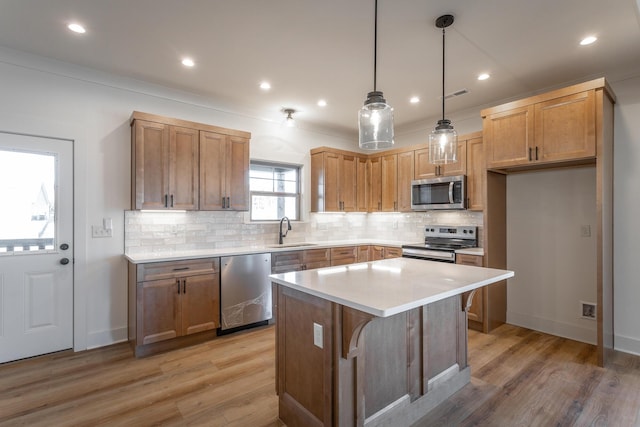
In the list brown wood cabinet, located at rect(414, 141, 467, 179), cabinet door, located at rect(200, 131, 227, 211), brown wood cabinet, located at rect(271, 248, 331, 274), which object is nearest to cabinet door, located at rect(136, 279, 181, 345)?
cabinet door, located at rect(200, 131, 227, 211)

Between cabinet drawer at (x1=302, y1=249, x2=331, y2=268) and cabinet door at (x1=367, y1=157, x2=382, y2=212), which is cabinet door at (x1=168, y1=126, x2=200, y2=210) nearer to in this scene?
cabinet drawer at (x1=302, y1=249, x2=331, y2=268)

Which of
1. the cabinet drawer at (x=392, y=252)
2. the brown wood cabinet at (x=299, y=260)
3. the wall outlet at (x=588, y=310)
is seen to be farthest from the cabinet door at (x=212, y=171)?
the wall outlet at (x=588, y=310)

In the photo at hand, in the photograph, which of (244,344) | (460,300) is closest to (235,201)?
(244,344)

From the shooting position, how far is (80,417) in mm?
2111

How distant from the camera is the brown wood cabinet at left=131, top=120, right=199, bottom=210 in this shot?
3.24 metres

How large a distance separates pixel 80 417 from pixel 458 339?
8.82 feet

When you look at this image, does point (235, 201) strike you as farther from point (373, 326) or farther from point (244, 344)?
point (373, 326)

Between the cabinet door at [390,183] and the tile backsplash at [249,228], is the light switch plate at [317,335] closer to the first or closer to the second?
the tile backsplash at [249,228]

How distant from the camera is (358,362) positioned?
173 cm

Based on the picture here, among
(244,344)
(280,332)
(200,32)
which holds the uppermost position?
(200,32)

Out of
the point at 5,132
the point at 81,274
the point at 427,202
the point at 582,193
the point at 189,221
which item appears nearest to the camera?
the point at 5,132

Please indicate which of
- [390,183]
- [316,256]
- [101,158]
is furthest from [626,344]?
[101,158]

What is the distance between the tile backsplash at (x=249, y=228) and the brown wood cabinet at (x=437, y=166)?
583mm

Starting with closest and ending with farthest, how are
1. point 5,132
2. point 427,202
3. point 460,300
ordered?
1. point 460,300
2. point 5,132
3. point 427,202
